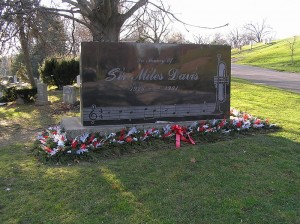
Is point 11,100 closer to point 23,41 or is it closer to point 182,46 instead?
point 23,41

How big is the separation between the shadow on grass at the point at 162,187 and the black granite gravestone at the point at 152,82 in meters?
1.15

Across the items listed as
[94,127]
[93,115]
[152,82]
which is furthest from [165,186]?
[152,82]

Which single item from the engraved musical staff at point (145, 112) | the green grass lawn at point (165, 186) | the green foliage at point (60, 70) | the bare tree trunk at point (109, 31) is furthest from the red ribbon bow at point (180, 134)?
the green foliage at point (60, 70)

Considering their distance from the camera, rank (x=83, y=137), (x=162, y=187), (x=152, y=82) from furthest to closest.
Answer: (x=152, y=82) → (x=83, y=137) → (x=162, y=187)

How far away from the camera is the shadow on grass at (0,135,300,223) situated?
3.49 meters

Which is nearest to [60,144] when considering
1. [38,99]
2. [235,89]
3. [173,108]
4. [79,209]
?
[79,209]

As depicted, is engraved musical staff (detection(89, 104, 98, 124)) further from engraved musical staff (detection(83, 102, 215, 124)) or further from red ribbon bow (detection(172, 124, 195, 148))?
red ribbon bow (detection(172, 124, 195, 148))

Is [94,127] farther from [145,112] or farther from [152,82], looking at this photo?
[152,82]

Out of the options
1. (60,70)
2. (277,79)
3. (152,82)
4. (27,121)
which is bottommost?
(27,121)

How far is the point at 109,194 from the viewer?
3.93 m

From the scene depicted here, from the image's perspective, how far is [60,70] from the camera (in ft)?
60.3

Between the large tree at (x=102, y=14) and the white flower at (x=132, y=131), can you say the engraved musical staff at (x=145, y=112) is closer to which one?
the white flower at (x=132, y=131)

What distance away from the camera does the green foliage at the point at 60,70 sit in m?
18.4

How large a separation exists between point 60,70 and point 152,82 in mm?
12949
